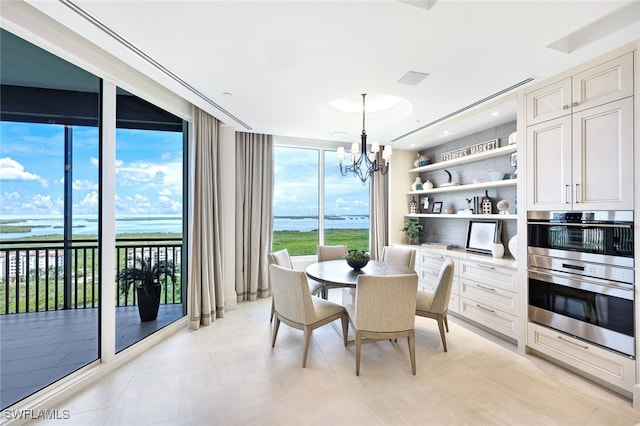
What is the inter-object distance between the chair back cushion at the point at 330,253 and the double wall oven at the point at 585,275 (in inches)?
94.4

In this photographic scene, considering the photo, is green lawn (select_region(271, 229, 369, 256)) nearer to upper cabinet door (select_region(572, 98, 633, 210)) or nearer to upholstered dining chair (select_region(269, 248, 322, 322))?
upholstered dining chair (select_region(269, 248, 322, 322))

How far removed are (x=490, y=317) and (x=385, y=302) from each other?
168 centimetres

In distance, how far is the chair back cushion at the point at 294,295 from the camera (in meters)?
2.54

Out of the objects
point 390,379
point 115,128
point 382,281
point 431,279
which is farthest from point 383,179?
point 115,128

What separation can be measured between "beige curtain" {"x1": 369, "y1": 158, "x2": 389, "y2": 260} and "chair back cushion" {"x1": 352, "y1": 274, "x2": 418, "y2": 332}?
293cm

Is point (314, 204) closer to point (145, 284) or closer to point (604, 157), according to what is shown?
point (145, 284)

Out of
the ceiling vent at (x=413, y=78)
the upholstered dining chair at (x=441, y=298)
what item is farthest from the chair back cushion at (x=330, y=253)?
the ceiling vent at (x=413, y=78)

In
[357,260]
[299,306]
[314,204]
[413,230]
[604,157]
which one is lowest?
[299,306]

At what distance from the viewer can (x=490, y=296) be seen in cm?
316

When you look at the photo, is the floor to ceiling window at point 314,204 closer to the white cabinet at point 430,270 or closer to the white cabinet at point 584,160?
the white cabinet at point 430,270

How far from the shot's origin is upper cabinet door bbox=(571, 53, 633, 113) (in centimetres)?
206

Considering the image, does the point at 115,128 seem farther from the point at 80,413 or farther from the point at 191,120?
the point at 80,413

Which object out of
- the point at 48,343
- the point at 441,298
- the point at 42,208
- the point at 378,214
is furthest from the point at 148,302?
the point at 378,214

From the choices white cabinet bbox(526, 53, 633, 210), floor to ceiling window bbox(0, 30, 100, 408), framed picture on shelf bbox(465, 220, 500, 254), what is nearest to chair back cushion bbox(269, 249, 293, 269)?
floor to ceiling window bbox(0, 30, 100, 408)
